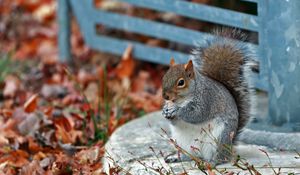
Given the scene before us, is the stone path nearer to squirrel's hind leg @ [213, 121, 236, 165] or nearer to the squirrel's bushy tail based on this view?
squirrel's hind leg @ [213, 121, 236, 165]

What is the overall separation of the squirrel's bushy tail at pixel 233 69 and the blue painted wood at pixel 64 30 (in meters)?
2.79

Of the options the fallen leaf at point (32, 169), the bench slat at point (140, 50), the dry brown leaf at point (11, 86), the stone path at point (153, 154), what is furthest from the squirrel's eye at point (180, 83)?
the dry brown leaf at point (11, 86)

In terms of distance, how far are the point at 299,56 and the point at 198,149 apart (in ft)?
2.97

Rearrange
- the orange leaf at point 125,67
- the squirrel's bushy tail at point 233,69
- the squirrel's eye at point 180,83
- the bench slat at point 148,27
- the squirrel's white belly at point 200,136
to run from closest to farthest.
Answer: the squirrel's eye at point 180,83
the squirrel's white belly at point 200,136
the squirrel's bushy tail at point 233,69
the bench slat at point 148,27
the orange leaf at point 125,67

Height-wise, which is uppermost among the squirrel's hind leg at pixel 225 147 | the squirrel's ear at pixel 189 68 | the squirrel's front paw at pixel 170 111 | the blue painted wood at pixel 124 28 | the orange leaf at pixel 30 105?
the squirrel's ear at pixel 189 68

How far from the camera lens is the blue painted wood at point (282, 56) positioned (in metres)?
4.12

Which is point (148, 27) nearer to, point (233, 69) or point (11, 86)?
point (11, 86)

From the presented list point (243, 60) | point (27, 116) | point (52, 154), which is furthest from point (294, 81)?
→ point (27, 116)

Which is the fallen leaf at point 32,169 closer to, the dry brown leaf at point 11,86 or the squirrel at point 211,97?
the squirrel at point 211,97

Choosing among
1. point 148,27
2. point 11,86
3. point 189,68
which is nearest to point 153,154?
Result: point 189,68

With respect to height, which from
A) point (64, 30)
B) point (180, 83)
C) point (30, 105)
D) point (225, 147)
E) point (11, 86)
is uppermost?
point (180, 83)

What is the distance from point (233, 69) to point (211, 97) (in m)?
0.27

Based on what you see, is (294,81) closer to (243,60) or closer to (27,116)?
(243,60)

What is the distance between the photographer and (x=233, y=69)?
3922 mm
